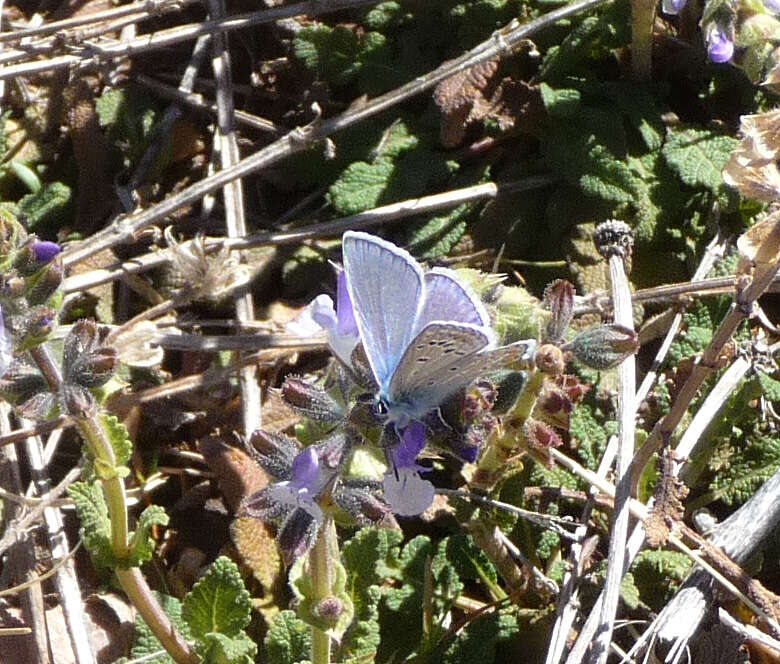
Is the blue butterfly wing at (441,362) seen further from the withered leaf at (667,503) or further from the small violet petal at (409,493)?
the withered leaf at (667,503)

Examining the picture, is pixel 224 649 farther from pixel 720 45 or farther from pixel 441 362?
pixel 720 45

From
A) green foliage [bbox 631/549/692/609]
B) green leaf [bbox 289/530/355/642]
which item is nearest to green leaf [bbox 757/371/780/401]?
green foliage [bbox 631/549/692/609]

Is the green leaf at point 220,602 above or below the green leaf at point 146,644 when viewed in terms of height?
above

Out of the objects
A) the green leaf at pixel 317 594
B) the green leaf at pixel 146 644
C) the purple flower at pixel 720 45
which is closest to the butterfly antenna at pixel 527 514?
the green leaf at pixel 317 594

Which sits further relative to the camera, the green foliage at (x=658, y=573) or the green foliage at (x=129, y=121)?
the green foliage at (x=129, y=121)

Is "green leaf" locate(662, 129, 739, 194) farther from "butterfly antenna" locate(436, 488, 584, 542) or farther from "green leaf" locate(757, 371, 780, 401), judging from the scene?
"butterfly antenna" locate(436, 488, 584, 542)

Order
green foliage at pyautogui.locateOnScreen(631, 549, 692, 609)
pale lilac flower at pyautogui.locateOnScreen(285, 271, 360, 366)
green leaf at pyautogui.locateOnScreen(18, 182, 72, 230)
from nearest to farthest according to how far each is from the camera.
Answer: pale lilac flower at pyautogui.locateOnScreen(285, 271, 360, 366) → green foliage at pyautogui.locateOnScreen(631, 549, 692, 609) → green leaf at pyautogui.locateOnScreen(18, 182, 72, 230)

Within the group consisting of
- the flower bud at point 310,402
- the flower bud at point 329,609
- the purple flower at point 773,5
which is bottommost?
the flower bud at point 329,609
